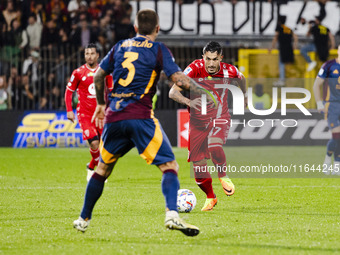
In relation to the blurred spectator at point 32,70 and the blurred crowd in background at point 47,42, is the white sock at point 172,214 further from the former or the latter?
the blurred spectator at point 32,70

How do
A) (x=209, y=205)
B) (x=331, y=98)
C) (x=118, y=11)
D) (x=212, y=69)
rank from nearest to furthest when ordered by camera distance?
1. (x=209, y=205)
2. (x=212, y=69)
3. (x=331, y=98)
4. (x=118, y=11)

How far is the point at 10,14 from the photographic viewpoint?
2072 centimetres

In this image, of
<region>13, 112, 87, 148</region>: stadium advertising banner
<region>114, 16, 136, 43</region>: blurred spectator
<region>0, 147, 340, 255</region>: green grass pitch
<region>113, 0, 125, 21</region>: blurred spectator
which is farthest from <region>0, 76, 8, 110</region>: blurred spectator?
<region>0, 147, 340, 255</region>: green grass pitch

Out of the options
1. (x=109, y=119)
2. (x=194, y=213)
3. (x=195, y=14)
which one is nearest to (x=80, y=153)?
(x=195, y=14)

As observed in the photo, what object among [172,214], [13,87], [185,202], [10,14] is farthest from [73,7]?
[172,214]

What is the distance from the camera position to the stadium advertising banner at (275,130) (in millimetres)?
19875

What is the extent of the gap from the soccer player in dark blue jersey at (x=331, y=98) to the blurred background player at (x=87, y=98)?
4.07 metres

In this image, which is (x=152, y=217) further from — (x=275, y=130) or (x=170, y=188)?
(x=275, y=130)

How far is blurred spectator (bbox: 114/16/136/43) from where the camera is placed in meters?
20.5

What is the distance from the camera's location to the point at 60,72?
20.3m

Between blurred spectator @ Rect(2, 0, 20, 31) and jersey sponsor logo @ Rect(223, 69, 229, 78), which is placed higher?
blurred spectator @ Rect(2, 0, 20, 31)

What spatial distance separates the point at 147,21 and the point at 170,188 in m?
1.42

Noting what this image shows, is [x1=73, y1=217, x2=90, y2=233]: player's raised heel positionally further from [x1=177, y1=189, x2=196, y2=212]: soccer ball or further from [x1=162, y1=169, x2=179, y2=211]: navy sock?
[x1=177, y1=189, x2=196, y2=212]: soccer ball

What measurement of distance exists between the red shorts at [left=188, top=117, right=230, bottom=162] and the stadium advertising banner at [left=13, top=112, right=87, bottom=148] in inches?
456
